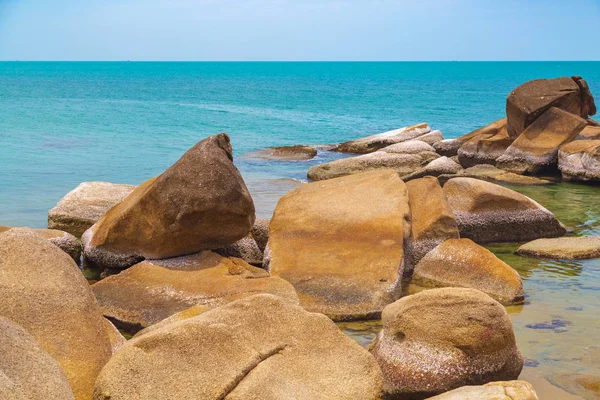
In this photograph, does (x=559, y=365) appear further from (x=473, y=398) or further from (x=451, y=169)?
(x=451, y=169)

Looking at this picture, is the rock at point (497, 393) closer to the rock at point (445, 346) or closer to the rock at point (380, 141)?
the rock at point (445, 346)

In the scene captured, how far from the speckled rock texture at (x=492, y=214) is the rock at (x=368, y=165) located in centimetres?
748

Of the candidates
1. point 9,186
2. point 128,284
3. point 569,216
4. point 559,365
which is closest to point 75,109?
point 9,186

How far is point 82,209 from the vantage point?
1216cm

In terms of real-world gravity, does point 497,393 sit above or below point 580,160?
above

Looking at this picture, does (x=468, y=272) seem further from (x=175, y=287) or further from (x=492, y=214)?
(x=175, y=287)

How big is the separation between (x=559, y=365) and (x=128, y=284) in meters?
4.78

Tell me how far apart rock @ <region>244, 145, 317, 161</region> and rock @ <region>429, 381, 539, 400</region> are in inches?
789

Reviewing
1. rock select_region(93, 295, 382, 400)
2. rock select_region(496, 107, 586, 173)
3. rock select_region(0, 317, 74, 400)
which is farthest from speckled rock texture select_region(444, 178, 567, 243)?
rock select_region(0, 317, 74, 400)

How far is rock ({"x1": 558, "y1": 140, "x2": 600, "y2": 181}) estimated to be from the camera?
19.2 metres

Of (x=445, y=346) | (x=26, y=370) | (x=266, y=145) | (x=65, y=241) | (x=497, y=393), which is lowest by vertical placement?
(x=266, y=145)

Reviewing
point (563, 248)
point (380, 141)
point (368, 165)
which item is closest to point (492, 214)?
point (563, 248)

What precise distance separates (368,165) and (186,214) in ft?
37.8

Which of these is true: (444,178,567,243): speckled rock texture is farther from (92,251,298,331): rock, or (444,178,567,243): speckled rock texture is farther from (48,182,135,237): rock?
(48,182,135,237): rock
